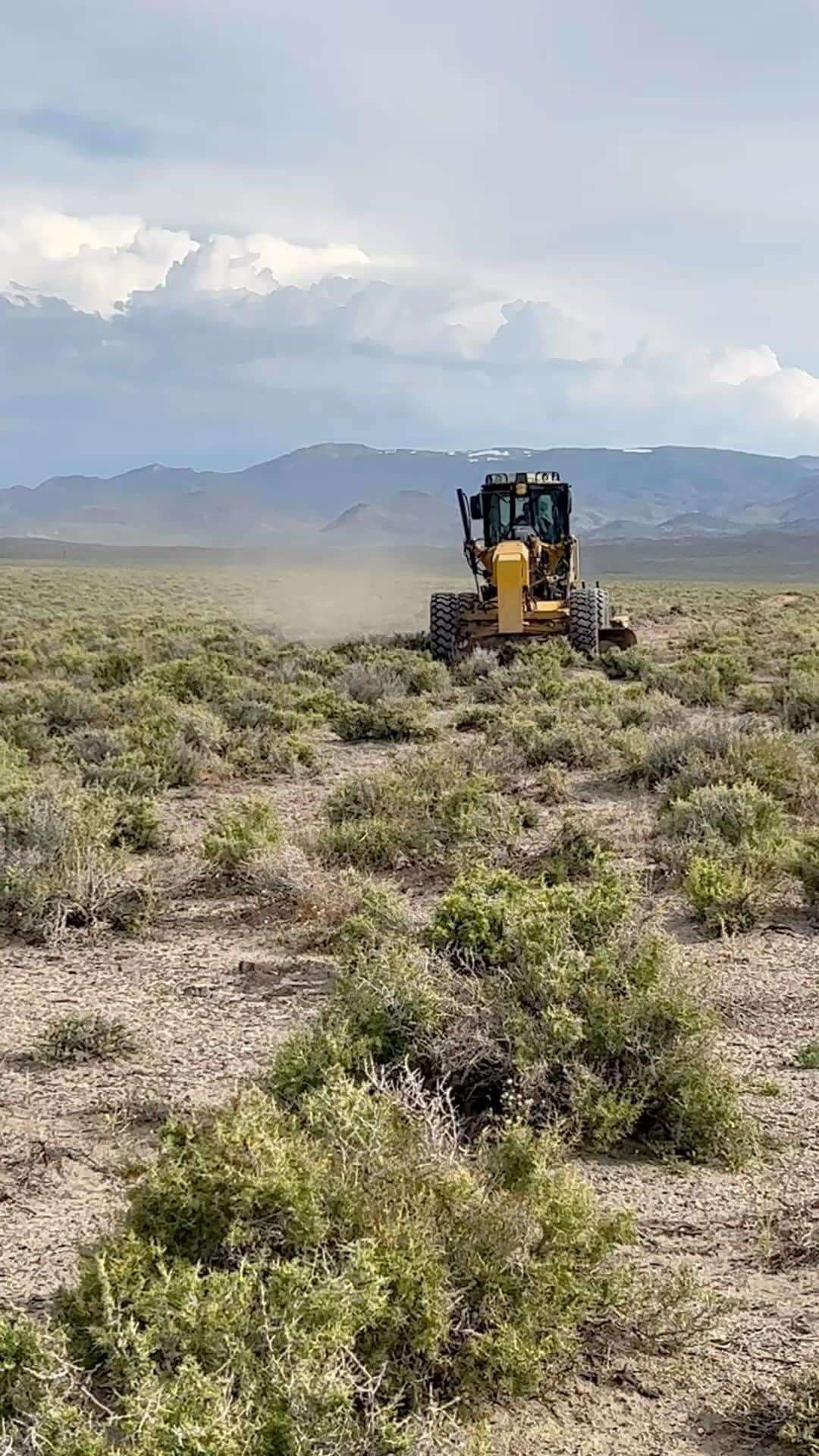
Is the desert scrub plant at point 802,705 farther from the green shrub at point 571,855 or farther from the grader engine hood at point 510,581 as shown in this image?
the green shrub at point 571,855

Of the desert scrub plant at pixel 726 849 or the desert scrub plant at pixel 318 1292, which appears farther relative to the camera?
the desert scrub plant at pixel 726 849

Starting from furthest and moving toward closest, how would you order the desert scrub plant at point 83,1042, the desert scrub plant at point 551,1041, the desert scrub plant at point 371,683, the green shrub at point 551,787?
the desert scrub plant at point 371,683
the green shrub at point 551,787
the desert scrub plant at point 83,1042
the desert scrub plant at point 551,1041

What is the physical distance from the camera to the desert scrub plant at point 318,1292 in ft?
8.30

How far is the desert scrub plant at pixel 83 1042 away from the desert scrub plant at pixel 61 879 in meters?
1.53

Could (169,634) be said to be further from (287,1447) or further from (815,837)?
(287,1447)

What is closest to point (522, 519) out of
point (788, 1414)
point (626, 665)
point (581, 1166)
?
point (626, 665)

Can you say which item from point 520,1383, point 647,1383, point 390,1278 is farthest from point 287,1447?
point 647,1383

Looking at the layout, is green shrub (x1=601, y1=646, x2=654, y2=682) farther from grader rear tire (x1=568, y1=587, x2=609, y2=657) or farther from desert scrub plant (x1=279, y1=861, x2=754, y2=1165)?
desert scrub plant (x1=279, y1=861, x2=754, y2=1165)

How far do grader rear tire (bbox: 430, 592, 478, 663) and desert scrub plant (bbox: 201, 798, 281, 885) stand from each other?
11.3 meters

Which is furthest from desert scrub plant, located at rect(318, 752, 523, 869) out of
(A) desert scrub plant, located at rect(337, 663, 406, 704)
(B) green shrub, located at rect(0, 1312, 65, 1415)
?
(A) desert scrub plant, located at rect(337, 663, 406, 704)

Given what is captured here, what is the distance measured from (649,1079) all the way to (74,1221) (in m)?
2.05

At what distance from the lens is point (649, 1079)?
4590 mm

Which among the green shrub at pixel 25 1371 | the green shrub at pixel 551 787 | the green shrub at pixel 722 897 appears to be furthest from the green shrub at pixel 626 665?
the green shrub at pixel 25 1371

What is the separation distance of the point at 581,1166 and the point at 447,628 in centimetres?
1601
